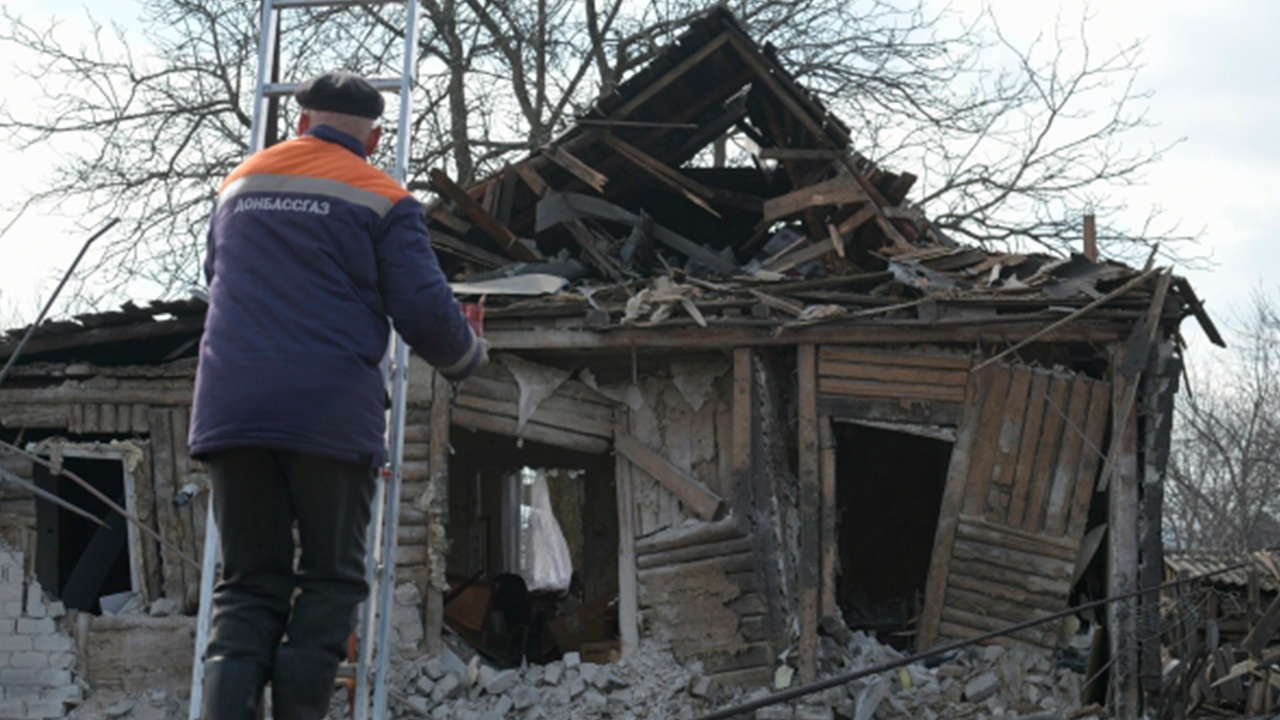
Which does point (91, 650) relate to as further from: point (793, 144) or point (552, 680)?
point (793, 144)

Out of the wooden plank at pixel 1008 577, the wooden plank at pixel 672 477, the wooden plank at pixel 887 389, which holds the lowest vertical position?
the wooden plank at pixel 1008 577

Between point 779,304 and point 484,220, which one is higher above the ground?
point 484,220

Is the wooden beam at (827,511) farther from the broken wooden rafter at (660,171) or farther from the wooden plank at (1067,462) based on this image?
the broken wooden rafter at (660,171)

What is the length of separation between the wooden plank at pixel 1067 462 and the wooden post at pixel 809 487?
1.65 metres

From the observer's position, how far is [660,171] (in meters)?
12.4

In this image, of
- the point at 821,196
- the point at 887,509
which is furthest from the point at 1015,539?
the point at 887,509

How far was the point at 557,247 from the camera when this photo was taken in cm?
1259

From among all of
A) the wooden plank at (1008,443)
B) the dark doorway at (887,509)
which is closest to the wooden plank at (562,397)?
the wooden plank at (1008,443)

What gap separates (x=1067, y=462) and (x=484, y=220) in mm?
4928

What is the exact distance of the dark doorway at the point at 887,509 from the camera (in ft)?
47.0

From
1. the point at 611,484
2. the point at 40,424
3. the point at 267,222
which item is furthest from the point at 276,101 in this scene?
the point at 611,484

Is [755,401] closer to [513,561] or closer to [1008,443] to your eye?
[1008,443]

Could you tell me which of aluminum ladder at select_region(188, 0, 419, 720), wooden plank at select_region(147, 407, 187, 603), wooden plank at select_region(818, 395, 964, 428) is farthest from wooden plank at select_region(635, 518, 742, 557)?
aluminum ladder at select_region(188, 0, 419, 720)

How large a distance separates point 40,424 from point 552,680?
14.1ft
